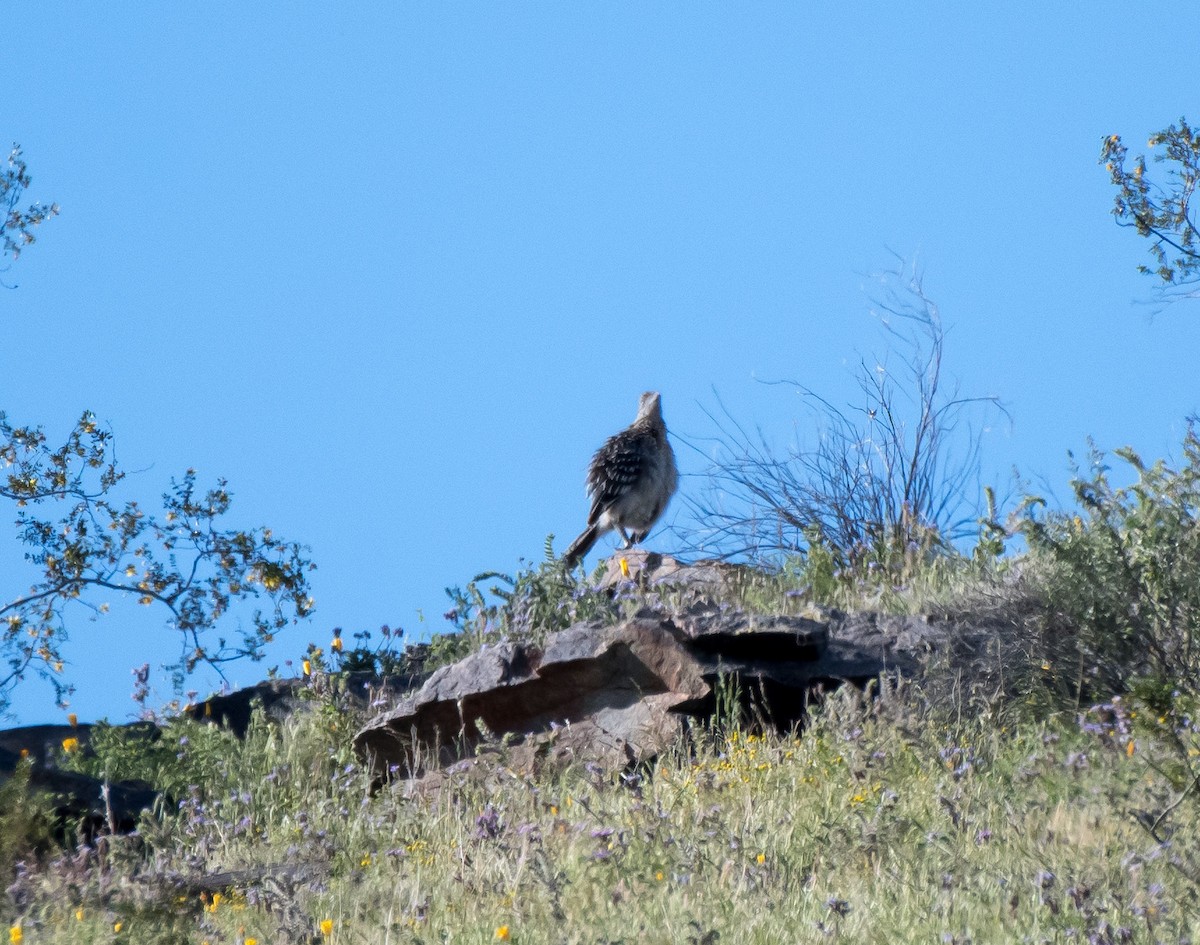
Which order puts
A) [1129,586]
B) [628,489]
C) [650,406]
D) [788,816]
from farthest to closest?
[650,406], [628,489], [1129,586], [788,816]

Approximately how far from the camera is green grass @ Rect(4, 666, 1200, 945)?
473 cm

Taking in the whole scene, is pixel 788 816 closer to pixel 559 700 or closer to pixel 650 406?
pixel 559 700

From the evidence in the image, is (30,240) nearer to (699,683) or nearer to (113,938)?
(699,683)

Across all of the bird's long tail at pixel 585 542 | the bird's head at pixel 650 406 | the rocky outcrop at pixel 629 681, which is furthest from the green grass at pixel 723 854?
the bird's head at pixel 650 406

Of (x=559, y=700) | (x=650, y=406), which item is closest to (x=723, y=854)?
(x=559, y=700)

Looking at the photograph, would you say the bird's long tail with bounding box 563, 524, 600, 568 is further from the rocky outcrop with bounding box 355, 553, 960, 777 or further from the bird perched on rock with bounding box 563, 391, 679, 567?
the rocky outcrop with bounding box 355, 553, 960, 777

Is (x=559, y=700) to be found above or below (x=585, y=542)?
below

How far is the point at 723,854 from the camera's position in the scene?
548 centimetres

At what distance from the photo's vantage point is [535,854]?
553 cm

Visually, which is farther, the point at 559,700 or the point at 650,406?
the point at 650,406

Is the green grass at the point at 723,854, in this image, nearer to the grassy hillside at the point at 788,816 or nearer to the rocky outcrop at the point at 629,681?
the grassy hillside at the point at 788,816

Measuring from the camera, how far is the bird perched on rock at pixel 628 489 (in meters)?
14.5

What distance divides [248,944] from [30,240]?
1031 cm

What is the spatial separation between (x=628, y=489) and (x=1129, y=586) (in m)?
6.92
